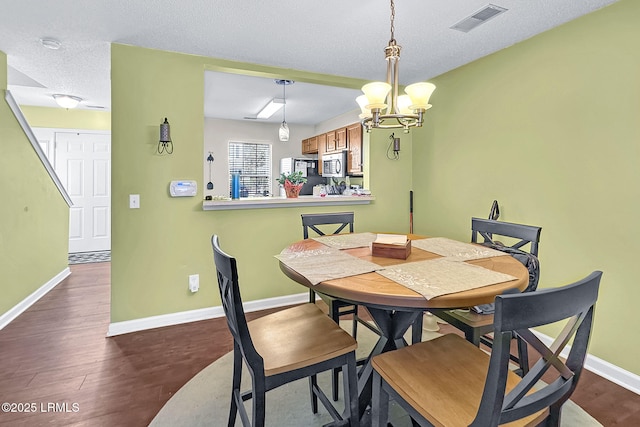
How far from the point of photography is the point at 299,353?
132 centimetres

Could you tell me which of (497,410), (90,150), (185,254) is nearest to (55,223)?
(90,150)

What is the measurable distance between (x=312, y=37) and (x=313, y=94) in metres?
1.84

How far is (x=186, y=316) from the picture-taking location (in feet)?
9.55

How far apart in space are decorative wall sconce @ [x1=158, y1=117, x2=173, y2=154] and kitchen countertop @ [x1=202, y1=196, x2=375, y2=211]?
55 centimetres

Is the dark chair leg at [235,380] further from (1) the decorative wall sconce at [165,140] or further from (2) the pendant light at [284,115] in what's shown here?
(2) the pendant light at [284,115]

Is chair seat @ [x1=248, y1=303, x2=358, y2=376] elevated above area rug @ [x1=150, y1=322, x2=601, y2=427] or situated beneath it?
elevated above

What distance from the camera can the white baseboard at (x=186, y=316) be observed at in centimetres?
269

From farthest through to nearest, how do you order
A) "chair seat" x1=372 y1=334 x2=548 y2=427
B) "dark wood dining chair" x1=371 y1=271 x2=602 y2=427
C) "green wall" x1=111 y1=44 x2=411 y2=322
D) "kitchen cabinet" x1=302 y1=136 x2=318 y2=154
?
"kitchen cabinet" x1=302 y1=136 x2=318 y2=154 < "green wall" x1=111 y1=44 x2=411 y2=322 < "chair seat" x1=372 y1=334 x2=548 y2=427 < "dark wood dining chair" x1=371 y1=271 x2=602 y2=427

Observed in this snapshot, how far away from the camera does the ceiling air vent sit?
2103 mm

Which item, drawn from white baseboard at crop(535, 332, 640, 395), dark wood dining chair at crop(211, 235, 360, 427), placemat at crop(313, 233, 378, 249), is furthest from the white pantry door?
white baseboard at crop(535, 332, 640, 395)

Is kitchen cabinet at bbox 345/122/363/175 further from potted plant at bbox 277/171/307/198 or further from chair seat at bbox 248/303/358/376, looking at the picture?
chair seat at bbox 248/303/358/376

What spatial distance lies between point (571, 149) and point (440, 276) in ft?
5.73

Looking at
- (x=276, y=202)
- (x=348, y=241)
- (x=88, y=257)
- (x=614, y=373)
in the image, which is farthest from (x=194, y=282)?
(x=88, y=257)

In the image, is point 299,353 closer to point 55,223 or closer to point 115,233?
point 115,233
